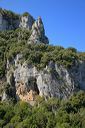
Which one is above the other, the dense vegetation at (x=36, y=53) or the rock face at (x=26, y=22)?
the rock face at (x=26, y=22)

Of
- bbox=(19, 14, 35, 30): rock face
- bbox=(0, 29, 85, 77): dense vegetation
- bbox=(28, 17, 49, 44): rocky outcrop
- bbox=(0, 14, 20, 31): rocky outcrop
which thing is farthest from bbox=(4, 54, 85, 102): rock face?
bbox=(19, 14, 35, 30): rock face

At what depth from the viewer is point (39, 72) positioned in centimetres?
9650

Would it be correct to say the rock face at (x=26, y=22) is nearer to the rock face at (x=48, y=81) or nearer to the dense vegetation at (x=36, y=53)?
the dense vegetation at (x=36, y=53)

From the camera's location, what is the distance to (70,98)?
9219 cm

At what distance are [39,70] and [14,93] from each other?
25.7 feet

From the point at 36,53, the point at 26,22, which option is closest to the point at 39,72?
the point at 36,53

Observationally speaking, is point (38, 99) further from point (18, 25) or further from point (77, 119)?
point (18, 25)

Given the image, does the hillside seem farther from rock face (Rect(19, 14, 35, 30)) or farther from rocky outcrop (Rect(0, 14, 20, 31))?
rock face (Rect(19, 14, 35, 30))

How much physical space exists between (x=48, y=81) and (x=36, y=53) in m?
8.29

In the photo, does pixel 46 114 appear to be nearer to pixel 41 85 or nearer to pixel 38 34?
pixel 41 85

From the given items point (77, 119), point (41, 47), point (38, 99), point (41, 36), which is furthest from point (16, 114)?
point (41, 36)

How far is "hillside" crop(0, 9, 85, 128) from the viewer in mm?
85562

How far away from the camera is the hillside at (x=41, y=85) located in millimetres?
85562

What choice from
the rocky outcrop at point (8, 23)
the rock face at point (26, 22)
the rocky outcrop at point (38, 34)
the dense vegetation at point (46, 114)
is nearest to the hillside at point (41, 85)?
the dense vegetation at point (46, 114)
